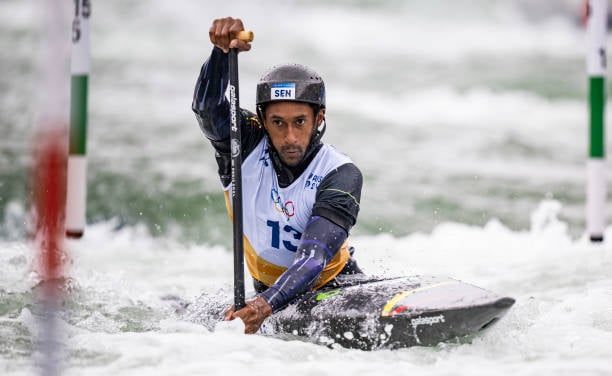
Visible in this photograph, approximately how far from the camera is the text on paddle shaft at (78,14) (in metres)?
6.40

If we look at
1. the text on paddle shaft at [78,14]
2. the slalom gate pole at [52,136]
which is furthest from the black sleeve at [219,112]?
the slalom gate pole at [52,136]

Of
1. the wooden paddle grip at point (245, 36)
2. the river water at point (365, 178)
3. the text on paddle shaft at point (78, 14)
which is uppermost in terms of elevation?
the text on paddle shaft at point (78, 14)

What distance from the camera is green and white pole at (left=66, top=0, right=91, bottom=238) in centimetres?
640

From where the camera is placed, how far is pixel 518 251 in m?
7.95

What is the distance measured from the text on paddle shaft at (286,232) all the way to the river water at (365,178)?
0.56 m

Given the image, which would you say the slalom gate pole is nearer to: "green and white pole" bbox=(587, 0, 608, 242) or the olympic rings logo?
the olympic rings logo

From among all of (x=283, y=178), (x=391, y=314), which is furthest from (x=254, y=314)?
(x=283, y=178)

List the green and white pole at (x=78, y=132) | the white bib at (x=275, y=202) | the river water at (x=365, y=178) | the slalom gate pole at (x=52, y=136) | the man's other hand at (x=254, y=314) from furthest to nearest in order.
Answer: the green and white pole at (x=78, y=132) → the white bib at (x=275, y=202) → the man's other hand at (x=254, y=314) → the river water at (x=365, y=178) → the slalom gate pole at (x=52, y=136)

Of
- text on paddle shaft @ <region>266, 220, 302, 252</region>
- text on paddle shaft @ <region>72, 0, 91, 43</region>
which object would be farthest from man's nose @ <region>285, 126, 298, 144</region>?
text on paddle shaft @ <region>72, 0, 91, 43</region>

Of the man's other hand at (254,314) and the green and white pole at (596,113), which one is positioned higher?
the green and white pole at (596,113)

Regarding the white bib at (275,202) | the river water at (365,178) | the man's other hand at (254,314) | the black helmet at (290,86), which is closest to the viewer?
the river water at (365,178)

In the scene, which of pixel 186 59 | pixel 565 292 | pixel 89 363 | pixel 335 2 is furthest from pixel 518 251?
pixel 335 2

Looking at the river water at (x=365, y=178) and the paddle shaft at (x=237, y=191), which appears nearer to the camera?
the river water at (x=365, y=178)

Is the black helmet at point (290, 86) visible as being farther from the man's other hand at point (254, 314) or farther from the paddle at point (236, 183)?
the man's other hand at point (254, 314)
